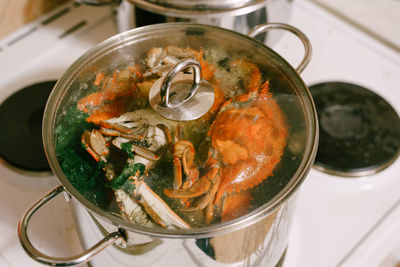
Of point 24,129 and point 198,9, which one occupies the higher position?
point 198,9

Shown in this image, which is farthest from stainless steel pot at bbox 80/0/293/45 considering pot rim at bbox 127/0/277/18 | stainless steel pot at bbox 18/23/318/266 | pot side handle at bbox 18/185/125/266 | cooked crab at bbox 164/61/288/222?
pot side handle at bbox 18/185/125/266

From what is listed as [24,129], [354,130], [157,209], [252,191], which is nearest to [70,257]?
[157,209]

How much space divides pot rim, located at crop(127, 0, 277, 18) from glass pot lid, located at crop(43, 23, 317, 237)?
12 centimetres

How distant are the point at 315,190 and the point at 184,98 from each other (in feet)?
1.19

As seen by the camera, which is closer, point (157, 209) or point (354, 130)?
point (157, 209)

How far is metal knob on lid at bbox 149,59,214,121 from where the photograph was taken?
0.54 meters

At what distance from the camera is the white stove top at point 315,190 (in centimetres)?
70

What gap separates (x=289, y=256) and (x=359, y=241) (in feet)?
0.42

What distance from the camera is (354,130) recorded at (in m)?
0.84

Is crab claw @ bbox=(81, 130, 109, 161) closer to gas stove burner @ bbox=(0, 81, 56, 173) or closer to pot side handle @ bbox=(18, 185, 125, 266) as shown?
pot side handle @ bbox=(18, 185, 125, 266)

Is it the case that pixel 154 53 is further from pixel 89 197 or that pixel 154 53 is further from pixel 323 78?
pixel 323 78

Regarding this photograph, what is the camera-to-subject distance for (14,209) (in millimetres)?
733

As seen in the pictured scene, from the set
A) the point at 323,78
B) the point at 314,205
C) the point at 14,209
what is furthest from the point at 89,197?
the point at 323,78

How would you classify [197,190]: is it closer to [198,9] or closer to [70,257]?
[70,257]
